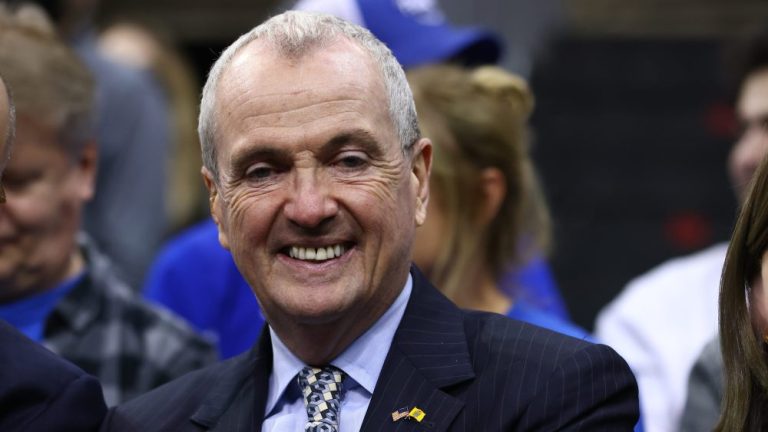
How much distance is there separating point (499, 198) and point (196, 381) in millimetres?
1576

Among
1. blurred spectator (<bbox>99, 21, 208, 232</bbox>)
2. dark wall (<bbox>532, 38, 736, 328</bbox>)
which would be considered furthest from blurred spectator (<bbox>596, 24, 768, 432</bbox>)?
dark wall (<bbox>532, 38, 736, 328</bbox>)

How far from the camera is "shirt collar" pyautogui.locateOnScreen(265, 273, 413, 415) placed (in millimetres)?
3502

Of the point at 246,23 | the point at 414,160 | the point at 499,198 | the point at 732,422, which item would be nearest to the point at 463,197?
the point at 499,198

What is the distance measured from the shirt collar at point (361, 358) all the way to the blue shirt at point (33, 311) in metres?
1.30

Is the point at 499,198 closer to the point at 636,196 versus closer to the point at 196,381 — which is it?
the point at 196,381

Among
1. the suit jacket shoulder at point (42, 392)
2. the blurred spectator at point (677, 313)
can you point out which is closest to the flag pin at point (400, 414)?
the suit jacket shoulder at point (42, 392)

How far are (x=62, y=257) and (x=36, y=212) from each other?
0.22 metres

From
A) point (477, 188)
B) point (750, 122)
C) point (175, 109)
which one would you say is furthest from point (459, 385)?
point (175, 109)

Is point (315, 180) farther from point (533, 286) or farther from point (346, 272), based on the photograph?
point (533, 286)

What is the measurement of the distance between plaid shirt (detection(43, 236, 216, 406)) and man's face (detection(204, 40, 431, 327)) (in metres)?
1.30

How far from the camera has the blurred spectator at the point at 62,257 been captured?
4598mm

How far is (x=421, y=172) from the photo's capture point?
3.66m

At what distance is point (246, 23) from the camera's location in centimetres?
1308

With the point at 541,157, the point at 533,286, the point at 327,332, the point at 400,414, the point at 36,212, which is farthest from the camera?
the point at 541,157
